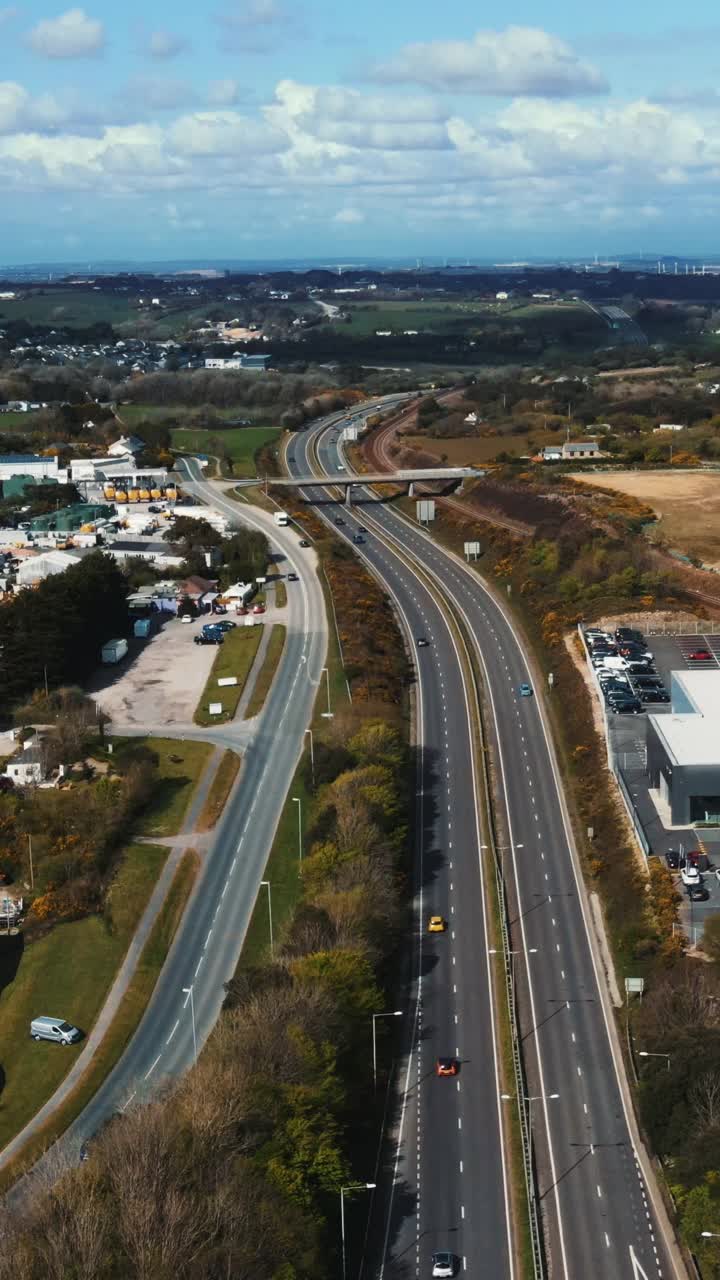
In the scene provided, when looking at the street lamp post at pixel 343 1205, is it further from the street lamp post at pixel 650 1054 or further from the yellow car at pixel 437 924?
the yellow car at pixel 437 924

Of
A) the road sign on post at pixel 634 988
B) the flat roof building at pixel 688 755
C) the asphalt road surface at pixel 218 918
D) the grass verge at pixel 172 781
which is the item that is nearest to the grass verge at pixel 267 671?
the asphalt road surface at pixel 218 918

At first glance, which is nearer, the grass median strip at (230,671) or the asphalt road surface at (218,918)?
the asphalt road surface at (218,918)

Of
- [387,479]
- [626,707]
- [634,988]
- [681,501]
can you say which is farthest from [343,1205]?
[387,479]

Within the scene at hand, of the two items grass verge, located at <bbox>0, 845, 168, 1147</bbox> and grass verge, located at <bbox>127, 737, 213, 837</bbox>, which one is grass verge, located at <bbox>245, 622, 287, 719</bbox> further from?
grass verge, located at <bbox>0, 845, 168, 1147</bbox>

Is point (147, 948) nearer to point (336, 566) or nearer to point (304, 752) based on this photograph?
point (304, 752)

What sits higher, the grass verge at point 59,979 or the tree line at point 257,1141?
the tree line at point 257,1141

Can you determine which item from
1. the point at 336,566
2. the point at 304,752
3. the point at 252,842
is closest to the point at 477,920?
the point at 252,842
